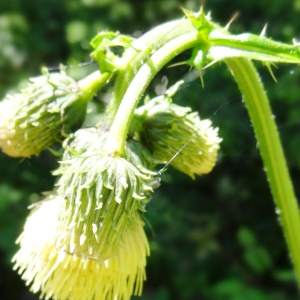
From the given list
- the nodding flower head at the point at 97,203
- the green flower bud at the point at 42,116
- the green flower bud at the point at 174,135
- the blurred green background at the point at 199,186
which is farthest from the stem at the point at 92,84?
the blurred green background at the point at 199,186

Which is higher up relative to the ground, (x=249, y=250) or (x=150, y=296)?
(x=249, y=250)

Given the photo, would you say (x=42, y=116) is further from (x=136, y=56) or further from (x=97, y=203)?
(x=97, y=203)

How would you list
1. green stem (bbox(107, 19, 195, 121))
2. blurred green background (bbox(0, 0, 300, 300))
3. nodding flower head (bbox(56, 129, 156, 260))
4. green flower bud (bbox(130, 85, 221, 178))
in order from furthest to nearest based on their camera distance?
blurred green background (bbox(0, 0, 300, 300)), green flower bud (bbox(130, 85, 221, 178)), green stem (bbox(107, 19, 195, 121)), nodding flower head (bbox(56, 129, 156, 260))

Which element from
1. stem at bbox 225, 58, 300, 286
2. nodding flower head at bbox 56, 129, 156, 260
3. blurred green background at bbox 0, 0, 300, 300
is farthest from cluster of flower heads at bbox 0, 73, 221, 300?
blurred green background at bbox 0, 0, 300, 300

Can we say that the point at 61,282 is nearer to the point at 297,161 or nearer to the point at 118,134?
the point at 118,134

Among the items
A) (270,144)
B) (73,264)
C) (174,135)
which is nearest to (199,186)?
(270,144)

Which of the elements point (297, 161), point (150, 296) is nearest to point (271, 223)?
point (297, 161)

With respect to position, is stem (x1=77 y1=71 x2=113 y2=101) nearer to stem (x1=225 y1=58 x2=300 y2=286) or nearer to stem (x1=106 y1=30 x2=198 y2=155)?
stem (x1=106 y1=30 x2=198 y2=155)
